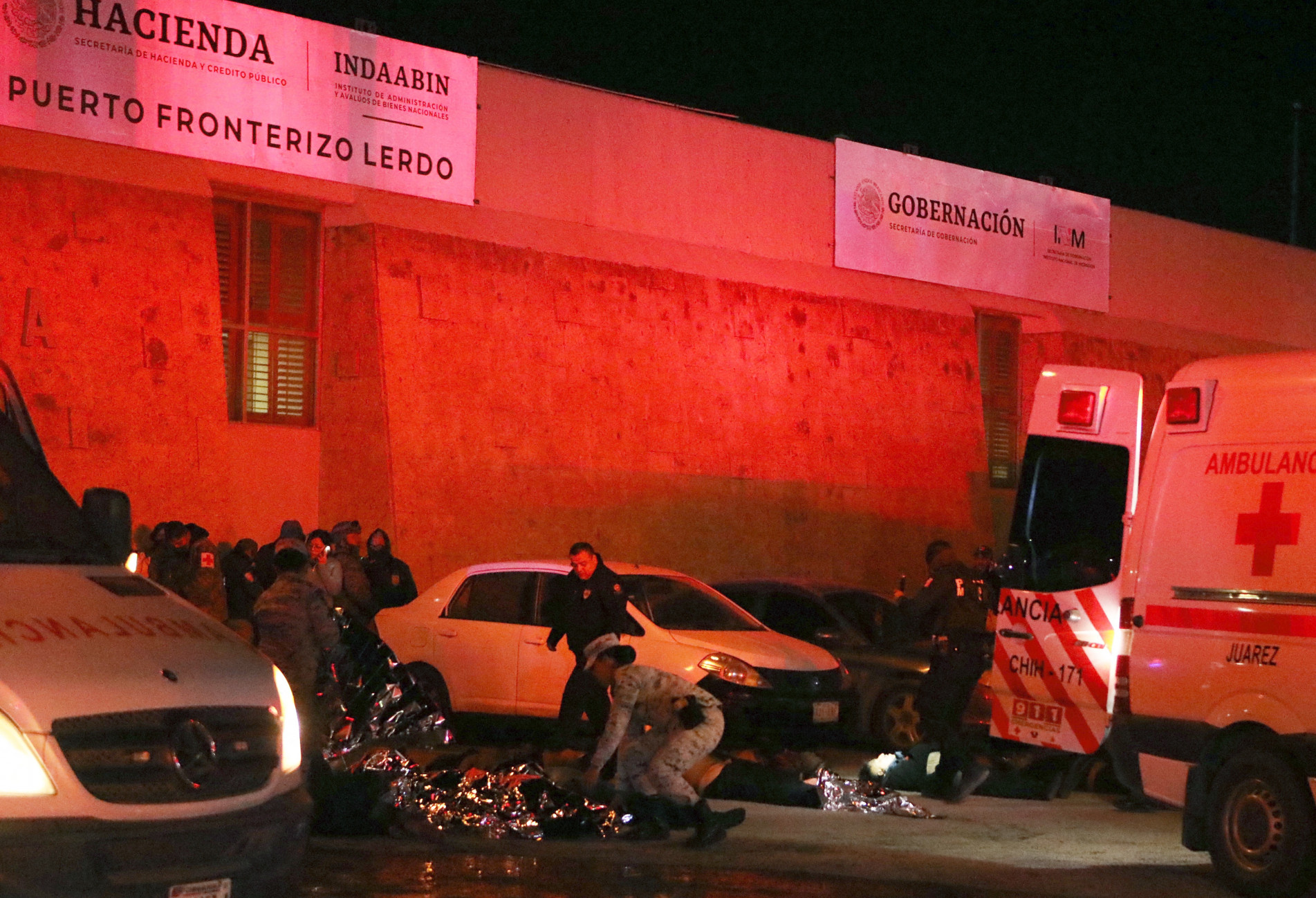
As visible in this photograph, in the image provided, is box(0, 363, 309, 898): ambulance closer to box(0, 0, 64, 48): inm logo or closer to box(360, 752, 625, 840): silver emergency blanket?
box(360, 752, 625, 840): silver emergency blanket

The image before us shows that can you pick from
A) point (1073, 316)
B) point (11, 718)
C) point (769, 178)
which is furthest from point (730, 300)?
point (11, 718)

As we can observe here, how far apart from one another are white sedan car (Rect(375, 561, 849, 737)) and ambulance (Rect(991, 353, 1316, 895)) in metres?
2.68

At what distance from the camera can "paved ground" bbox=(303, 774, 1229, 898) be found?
26.6 ft

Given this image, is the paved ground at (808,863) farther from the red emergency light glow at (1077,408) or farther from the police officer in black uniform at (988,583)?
the red emergency light glow at (1077,408)

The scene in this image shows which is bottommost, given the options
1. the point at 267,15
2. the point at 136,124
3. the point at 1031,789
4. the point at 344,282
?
the point at 1031,789

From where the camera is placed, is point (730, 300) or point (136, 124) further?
point (730, 300)

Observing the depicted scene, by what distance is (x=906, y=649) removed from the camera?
1373cm

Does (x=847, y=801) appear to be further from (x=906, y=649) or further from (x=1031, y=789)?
(x=906, y=649)

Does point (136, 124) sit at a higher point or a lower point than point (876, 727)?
higher

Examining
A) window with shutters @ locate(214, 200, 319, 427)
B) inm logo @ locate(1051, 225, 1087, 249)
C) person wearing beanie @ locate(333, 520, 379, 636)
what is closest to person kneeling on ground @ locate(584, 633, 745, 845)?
person wearing beanie @ locate(333, 520, 379, 636)

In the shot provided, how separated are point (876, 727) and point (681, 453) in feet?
20.3

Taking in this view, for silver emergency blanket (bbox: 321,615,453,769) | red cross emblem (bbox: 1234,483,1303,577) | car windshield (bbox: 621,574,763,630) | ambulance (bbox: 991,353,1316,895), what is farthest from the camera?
car windshield (bbox: 621,574,763,630)

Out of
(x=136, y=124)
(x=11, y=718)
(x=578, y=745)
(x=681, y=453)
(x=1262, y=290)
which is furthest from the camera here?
(x=1262, y=290)

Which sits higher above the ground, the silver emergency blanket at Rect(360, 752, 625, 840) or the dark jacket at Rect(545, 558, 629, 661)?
the dark jacket at Rect(545, 558, 629, 661)
